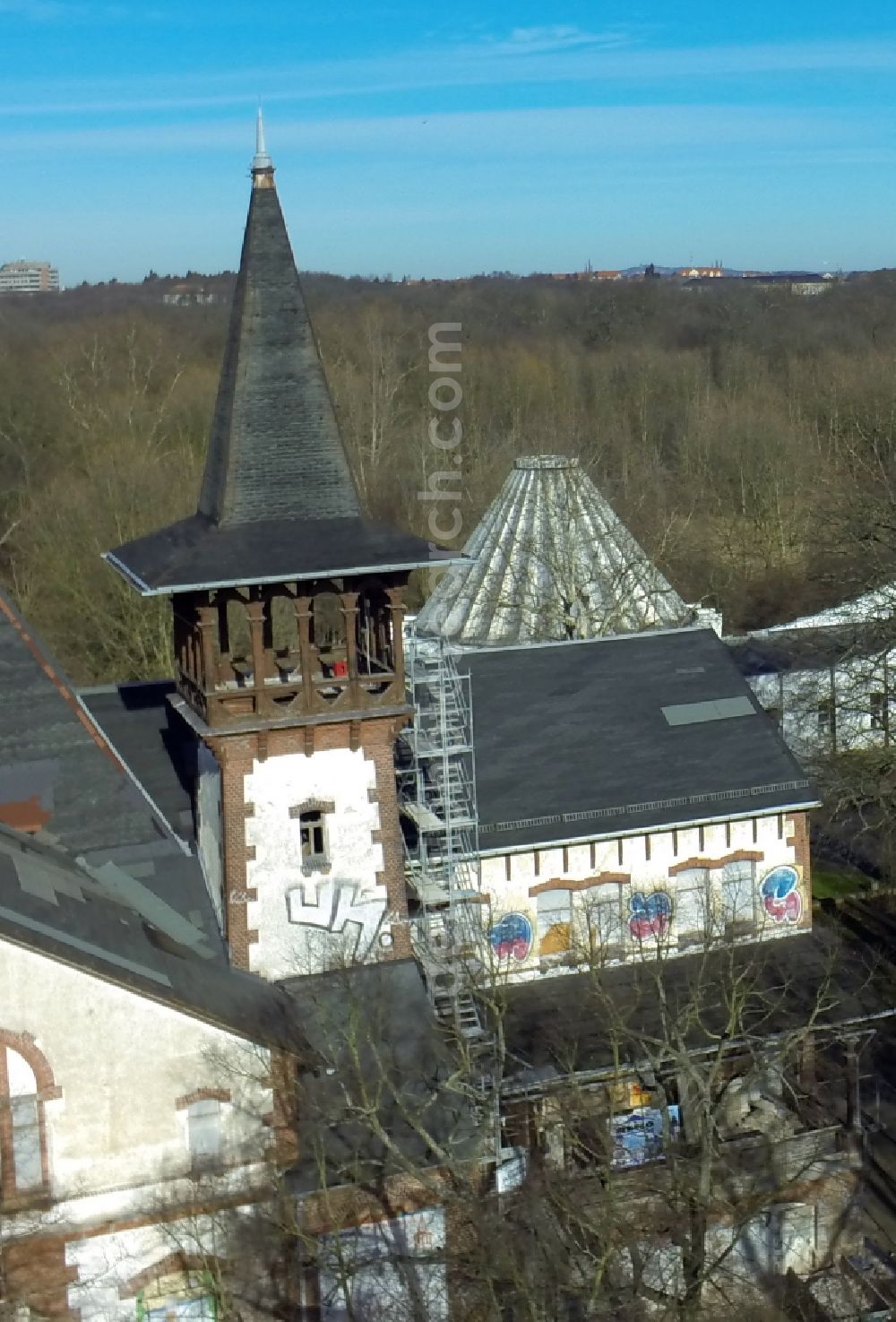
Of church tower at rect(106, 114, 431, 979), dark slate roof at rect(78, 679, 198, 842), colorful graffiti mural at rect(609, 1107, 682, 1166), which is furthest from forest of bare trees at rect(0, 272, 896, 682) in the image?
church tower at rect(106, 114, 431, 979)

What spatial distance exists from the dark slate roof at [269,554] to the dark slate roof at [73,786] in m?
2.37

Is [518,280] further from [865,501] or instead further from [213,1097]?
[213,1097]

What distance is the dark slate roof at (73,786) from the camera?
22.0m

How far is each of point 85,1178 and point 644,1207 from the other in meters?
6.85

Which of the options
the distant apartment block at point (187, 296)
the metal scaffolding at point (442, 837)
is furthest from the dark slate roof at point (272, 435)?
the distant apartment block at point (187, 296)

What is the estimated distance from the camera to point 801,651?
147 feet

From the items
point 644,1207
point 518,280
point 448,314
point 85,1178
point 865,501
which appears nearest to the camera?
point 85,1178

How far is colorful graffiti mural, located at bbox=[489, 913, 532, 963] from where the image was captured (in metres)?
25.7

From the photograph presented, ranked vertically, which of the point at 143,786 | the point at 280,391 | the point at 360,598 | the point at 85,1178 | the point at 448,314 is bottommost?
the point at 85,1178

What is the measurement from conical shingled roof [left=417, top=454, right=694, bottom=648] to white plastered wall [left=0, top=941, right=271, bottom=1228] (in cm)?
2569

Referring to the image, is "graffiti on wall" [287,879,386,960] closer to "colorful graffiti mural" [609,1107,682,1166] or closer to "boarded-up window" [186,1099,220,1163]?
"boarded-up window" [186,1099,220,1163]

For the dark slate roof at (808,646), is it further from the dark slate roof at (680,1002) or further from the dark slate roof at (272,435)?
the dark slate roof at (272,435)

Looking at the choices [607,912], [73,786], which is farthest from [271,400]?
[607,912]

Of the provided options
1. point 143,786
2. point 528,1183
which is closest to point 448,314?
point 143,786
